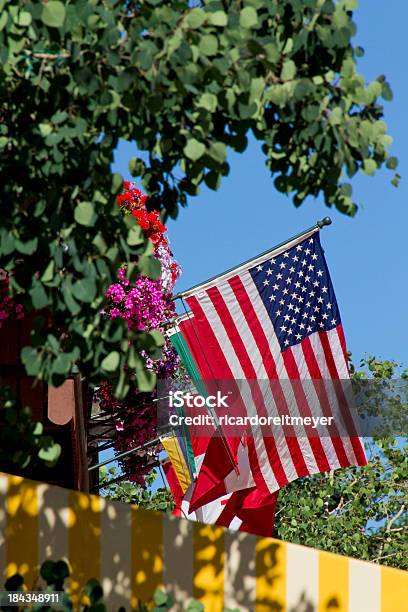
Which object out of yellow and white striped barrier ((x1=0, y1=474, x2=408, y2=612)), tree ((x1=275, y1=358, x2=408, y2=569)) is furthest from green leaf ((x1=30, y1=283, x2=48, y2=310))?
tree ((x1=275, y1=358, x2=408, y2=569))

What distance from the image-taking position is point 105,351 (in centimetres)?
668

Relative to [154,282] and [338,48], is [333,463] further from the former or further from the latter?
[338,48]

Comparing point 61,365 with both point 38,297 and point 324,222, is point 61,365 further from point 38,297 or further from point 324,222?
→ point 324,222

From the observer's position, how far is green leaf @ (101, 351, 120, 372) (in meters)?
6.37

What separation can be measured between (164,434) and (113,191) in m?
11.5

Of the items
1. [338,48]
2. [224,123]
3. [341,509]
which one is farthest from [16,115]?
[341,509]

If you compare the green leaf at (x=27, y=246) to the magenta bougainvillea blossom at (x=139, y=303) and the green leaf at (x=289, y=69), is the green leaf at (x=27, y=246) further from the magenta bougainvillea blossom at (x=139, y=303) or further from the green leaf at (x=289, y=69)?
the magenta bougainvillea blossom at (x=139, y=303)

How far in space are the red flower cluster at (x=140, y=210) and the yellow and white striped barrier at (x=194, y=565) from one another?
7830 millimetres

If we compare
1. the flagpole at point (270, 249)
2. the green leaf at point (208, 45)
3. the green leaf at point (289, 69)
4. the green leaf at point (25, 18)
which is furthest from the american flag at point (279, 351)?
the green leaf at point (25, 18)

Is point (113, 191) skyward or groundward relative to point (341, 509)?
groundward

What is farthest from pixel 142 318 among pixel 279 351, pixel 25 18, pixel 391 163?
pixel 25 18

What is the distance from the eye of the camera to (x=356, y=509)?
2208 cm

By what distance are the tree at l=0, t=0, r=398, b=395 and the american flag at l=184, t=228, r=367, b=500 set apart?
25.8ft

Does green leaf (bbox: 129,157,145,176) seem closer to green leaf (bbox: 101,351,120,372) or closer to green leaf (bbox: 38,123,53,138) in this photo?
green leaf (bbox: 38,123,53,138)
